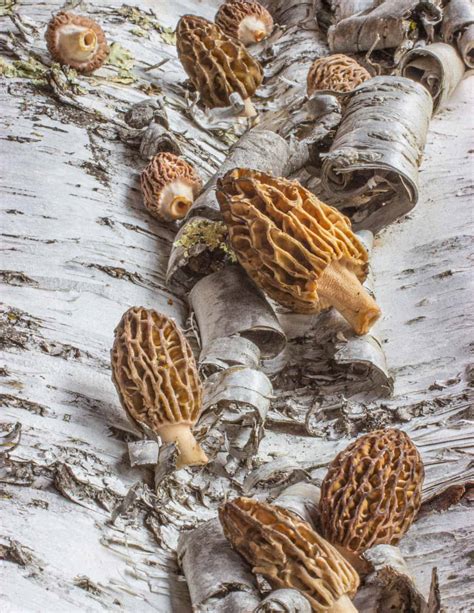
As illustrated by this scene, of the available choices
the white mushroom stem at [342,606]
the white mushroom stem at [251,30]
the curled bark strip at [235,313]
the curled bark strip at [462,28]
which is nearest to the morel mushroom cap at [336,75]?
the curled bark strip at [462,28]

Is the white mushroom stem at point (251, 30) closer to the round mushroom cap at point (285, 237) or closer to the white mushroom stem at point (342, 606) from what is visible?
the round mushroom cap at point (285, 237)

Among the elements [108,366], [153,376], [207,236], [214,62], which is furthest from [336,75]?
[153,376]

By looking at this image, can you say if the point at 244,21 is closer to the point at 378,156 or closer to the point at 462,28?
the point at 462,28

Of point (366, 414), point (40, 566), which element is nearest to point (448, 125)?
point (366, 414)

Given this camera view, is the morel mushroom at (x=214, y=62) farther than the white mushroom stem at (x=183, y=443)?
Yes

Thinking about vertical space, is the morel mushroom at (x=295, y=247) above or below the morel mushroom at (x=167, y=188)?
above

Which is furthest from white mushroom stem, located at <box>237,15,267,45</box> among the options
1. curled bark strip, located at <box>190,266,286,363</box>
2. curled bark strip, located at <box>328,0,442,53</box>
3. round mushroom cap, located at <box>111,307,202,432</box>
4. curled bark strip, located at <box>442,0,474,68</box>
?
round mushroom cap, located at <box>111,307,202,432</box>
